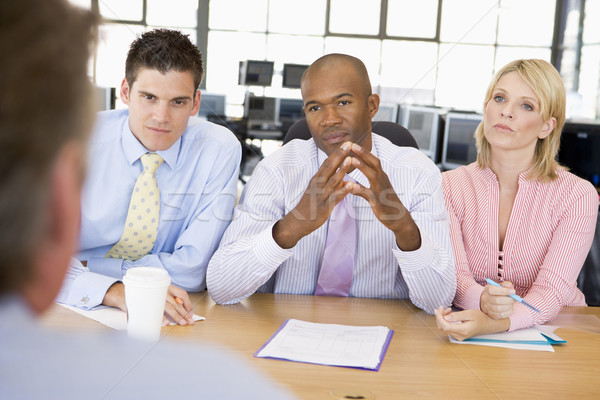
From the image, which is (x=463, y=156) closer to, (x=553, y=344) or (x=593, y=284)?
(x=593, y=284)

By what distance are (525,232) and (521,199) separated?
112 mm

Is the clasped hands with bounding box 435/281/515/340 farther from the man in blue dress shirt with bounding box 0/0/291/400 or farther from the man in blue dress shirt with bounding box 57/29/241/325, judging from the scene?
the man in blue dress shirt with bounding box 0/0/291/400

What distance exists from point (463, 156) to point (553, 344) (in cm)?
423

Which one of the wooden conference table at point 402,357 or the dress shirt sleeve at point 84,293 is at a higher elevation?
the dress shirt sleeve at point 84,293

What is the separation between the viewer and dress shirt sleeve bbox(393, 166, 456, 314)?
1.69 meters

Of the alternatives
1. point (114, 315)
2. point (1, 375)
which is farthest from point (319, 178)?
point (1, 375)

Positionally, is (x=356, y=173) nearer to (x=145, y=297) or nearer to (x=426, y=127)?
(x=145, y=297)

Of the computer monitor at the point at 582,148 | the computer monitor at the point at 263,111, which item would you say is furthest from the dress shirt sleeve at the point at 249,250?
the computer monitor at the point at 263,111

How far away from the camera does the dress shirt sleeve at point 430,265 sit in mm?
1689

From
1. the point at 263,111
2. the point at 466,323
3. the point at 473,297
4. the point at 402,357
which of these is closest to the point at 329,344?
the point at 402,357

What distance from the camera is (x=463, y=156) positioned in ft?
18.1

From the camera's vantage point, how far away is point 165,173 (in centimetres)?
192

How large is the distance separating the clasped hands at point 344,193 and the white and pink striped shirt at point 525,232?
360 millimetres

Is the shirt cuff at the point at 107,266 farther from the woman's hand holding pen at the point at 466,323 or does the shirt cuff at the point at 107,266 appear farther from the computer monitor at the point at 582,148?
the computer monitor at the point at 582,148
